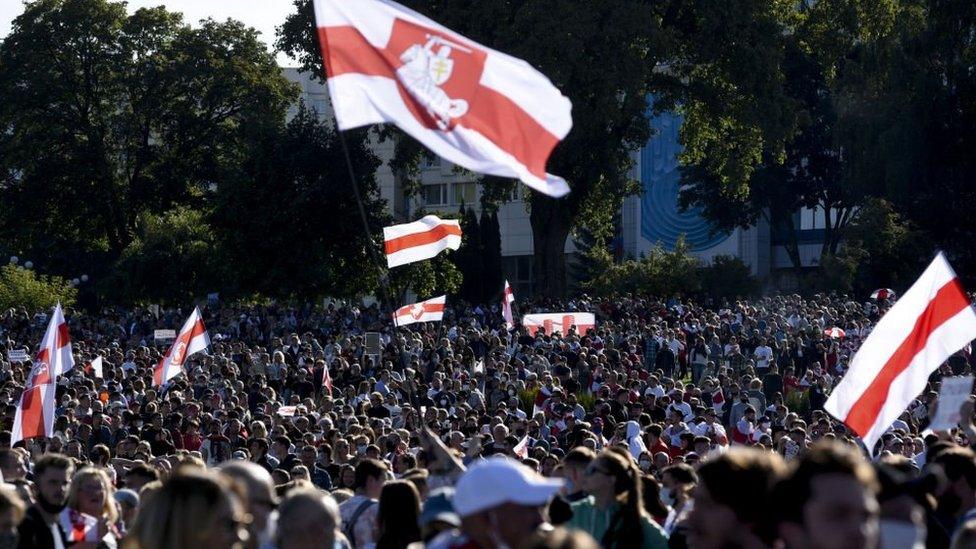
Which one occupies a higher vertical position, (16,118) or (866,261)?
(16,118)

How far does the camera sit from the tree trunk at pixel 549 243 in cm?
4403

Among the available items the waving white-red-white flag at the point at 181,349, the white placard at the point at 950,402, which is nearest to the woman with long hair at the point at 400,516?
the white placard at the point at 950,402

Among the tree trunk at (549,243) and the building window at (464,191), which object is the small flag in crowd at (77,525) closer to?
the tree trunk at (549,243)

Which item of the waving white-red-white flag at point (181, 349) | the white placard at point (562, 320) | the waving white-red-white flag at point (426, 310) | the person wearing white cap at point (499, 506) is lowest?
the white placard at point (562, 320)

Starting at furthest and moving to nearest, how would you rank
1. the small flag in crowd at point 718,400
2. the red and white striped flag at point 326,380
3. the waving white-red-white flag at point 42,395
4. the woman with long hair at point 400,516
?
1. the red and white striped flag at point 326,380
2. the small flag in crowd at point 718,400
3. the waving white-red-white flag at point 42,395
4. the woman with long hair at point 400,516

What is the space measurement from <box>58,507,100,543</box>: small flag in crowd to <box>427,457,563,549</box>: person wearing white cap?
3158 mm

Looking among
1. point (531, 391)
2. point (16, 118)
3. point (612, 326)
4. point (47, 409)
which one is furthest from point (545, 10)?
point (16, 118)

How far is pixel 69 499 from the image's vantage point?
7.88 metres

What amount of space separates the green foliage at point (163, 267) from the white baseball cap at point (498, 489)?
5185cm

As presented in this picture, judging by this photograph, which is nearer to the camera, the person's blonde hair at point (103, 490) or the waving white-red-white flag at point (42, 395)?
the person's blonde hair at point (103, 490)

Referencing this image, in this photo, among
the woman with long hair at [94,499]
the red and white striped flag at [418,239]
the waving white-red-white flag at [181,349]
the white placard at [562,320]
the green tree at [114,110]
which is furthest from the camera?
the green tree at [114,110]

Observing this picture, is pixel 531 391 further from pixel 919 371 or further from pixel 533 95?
pixel 533 95

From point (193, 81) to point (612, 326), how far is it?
29699 millimetres

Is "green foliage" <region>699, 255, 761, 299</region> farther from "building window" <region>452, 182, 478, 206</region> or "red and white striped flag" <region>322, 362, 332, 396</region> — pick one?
"red and white striped flag" <region>322, 362, 332, 396</region>
